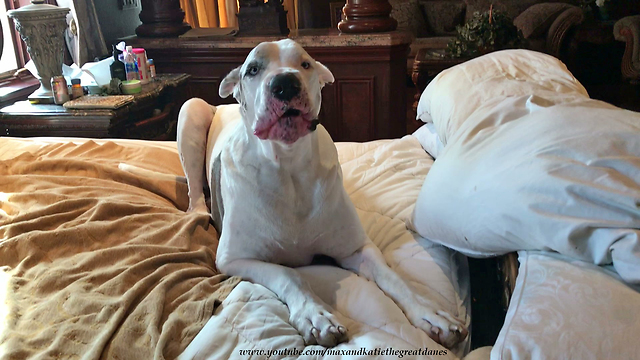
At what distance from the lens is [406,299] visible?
4.06 feet

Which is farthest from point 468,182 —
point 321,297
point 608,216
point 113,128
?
point 113,128

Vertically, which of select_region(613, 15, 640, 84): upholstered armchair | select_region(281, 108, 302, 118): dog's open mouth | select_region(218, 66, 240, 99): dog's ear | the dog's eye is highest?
the dog's eye

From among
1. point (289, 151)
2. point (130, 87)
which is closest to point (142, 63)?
point (130, 87)

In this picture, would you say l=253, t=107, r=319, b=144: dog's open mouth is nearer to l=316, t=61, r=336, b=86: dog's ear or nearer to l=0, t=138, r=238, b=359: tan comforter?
l=316, t=61, r=336, b=86: dog's ear

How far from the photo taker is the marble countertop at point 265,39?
316 cm

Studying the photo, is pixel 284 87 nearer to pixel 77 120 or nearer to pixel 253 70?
pixel 253 70

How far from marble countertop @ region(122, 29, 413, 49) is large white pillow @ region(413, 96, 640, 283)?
188 centimetres

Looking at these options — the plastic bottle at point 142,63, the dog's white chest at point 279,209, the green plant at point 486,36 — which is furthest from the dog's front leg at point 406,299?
the green plant at point 486,36

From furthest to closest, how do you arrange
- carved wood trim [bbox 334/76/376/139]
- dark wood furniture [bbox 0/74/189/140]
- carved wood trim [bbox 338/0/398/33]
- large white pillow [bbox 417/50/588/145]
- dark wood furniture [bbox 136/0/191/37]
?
dark wood furniture [bbox 136/0/191/37]
carved wood trim [bbox 334/76/376/139]
carved wood trim [bbox 338/0/398/33]
dark wood furniture [bbox 0/74/189/140]
large white pillow [bbox 417/50/588/145]

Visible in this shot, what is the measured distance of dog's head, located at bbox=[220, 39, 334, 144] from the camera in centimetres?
126

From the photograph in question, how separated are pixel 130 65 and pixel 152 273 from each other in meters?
1.94

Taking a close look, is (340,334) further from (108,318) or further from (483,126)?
(483,126)

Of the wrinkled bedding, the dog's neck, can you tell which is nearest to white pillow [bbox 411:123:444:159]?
the wrinkled bedding

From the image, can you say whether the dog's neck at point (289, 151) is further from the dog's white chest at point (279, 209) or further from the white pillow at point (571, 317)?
the white pillow at point (571, 317)
